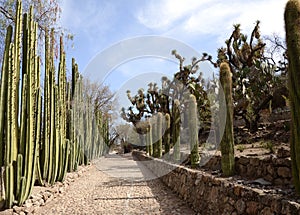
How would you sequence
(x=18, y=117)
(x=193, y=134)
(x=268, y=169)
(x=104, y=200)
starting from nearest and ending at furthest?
(x=268, y=169)
(x=18, y=117)
(x=104, y=200)
(x=193, y=134)

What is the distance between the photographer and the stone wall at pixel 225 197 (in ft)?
8.54

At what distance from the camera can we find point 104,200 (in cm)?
589

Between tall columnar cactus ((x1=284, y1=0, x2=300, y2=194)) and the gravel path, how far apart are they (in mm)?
2297

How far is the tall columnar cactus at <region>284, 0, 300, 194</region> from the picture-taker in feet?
9.42

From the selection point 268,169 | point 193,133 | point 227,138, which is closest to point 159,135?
point 193,133

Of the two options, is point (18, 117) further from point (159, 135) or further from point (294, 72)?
point (159, 135)

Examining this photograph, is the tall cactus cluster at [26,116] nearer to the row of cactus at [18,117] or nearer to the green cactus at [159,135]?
the row of cactus at [18,117]

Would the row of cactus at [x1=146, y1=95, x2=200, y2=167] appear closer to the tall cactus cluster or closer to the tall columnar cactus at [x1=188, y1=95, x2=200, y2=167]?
the tall columnar cactus at [x1=188, y1=95, x2=200, y2=167]

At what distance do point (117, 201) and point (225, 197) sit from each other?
9.16 feet

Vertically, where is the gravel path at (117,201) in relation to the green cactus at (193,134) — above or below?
below

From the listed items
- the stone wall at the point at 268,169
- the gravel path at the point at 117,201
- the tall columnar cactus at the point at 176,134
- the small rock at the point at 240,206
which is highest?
the tall columnar cactus at the point at 176,134

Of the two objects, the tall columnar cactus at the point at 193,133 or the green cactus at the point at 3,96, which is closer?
the green cactus at the point at 3,96

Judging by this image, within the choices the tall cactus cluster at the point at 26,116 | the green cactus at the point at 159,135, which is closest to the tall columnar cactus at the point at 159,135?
the green cactus at the point at 159,135

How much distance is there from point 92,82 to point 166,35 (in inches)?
544
